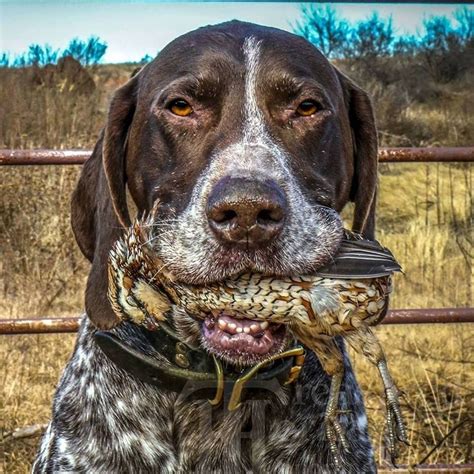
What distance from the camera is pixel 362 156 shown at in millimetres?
3242

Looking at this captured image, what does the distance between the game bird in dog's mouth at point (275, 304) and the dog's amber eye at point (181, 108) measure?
0.36 m

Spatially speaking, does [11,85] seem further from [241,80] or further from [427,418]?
[241,80]

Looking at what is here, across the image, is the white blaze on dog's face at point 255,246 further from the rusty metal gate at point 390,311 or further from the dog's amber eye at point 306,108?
the rusty metal gate at point 390,311

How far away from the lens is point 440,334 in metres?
6.27

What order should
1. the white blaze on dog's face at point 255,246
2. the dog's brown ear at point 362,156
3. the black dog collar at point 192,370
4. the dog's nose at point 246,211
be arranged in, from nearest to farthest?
the dog's nose at point 246,211
the white blaze on dog's face at point 255,246
the black dog collar at point 192,370
the dog's brown ear at point 362,156

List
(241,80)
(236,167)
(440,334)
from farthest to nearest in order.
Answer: (440,334)
(241,80)
(236,167)

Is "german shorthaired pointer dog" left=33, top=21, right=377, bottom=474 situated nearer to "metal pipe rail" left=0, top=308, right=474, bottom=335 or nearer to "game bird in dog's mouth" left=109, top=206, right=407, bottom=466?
"game bird in dog's mouth" left=109, top=206, right=407, bottom=466

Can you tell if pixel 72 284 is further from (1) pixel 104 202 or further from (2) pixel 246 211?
(2) pixel 246 211

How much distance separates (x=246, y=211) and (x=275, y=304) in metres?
0.23

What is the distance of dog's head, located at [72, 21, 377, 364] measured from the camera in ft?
7.86

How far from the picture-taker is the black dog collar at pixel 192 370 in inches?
106

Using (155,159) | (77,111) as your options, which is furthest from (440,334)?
(155,159)

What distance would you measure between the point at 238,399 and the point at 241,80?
0.89 m

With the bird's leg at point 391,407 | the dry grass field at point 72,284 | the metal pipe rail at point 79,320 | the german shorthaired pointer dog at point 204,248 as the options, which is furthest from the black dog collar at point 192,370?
the dry grass field at point 72,284
